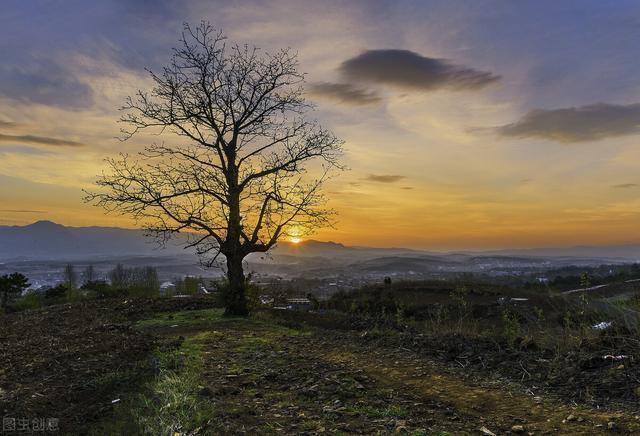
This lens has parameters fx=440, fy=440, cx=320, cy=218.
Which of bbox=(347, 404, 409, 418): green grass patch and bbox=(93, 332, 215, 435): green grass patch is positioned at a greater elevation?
bbox=(347, 404, 409, 418): green grass patch

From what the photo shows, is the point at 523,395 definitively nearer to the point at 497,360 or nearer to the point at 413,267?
the point at 497,360

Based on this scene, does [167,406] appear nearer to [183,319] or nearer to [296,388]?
[296,388]

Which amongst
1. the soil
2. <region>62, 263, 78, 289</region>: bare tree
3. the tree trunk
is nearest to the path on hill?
the soil

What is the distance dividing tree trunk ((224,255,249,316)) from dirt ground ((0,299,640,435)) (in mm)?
2999

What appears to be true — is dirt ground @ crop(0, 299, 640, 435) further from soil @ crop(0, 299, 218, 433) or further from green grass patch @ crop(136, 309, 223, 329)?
green grass patch @ crop(136, 309, 223, 329)

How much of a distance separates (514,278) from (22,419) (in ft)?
200

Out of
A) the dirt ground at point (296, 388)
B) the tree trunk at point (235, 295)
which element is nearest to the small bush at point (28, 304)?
the tree trunk at point (235, 295)

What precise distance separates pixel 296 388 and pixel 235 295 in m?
8.24

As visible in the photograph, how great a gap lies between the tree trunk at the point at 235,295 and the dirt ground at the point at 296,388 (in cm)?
300

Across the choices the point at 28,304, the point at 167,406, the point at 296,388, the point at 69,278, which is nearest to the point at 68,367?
the point at 167,406

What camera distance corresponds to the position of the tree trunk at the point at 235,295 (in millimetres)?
13555

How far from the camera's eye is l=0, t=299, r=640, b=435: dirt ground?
14.1 ft

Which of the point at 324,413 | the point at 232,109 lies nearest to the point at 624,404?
the point at 324,413

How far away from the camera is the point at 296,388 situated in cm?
569
